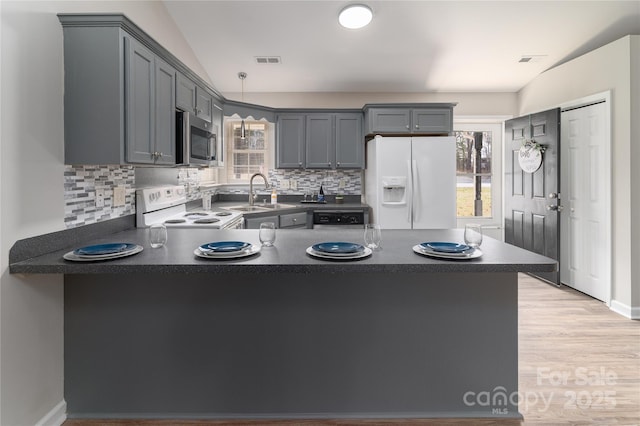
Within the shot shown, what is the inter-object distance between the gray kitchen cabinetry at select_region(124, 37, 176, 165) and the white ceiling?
4.89 ft

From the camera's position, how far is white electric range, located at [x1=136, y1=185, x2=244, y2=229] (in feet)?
9.21

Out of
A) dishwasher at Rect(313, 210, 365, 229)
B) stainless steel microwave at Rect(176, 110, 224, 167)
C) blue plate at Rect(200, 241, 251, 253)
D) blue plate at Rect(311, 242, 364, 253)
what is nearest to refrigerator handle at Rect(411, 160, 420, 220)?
dishwasher at Rect(313, 210, 365, 229)

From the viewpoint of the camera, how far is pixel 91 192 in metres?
2.20

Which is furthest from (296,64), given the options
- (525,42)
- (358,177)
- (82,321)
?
(82,321)

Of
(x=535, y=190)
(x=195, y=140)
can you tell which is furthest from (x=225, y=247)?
(x=535, y=190)

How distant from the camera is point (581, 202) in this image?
12.9ft

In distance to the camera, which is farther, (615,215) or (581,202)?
(581,202)

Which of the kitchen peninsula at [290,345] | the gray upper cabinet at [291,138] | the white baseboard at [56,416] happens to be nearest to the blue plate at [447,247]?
the kitchen peninsula at [290,345]

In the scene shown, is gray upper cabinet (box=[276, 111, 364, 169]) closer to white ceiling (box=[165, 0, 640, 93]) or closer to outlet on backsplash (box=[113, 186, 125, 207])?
white ceiling (box=[165, 0, 640, 93])

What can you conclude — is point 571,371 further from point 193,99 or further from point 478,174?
point 478,174

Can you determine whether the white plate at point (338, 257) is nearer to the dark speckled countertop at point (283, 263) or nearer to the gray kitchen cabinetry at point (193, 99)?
the dark speckled countertop at point (283, 263)

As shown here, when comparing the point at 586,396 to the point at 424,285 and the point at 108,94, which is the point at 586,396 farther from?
the point at 108,94

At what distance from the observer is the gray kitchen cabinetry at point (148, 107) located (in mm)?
2016

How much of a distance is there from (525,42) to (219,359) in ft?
14.2
